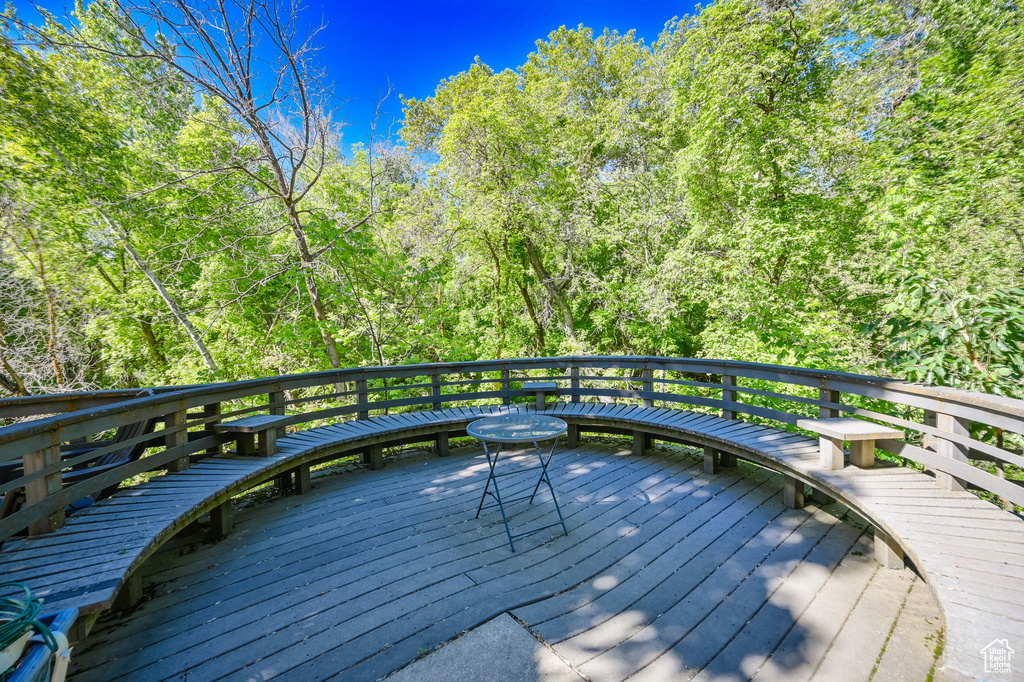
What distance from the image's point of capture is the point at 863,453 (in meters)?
2.80

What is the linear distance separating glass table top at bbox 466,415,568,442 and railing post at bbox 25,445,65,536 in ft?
7.61

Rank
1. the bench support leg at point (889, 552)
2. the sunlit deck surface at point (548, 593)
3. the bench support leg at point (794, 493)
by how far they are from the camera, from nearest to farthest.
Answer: the sunlit deck surface at point (548, 593), the bench support leg at point (889, 552), the bench support leg at point (794, 493)

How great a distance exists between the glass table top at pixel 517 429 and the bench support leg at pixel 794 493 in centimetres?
185

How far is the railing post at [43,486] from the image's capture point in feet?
6.81

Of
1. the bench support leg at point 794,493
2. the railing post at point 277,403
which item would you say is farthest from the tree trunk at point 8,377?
the bench support leg at point 794,493

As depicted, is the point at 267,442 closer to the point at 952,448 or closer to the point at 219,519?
the point at 219,519

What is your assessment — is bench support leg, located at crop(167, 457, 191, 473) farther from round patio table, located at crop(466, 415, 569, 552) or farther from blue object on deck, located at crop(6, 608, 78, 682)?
round patio table, located at crop(466, 415, 569, 552)

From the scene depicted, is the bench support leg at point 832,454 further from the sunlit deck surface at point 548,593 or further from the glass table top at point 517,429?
the glass table top at point 517,429

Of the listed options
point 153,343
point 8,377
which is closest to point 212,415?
point 8,377

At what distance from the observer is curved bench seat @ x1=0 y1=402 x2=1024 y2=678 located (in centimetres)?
156

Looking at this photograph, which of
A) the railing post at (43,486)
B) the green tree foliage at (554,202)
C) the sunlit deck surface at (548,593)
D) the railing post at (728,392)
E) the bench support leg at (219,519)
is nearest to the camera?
the sunlit deck surface at (548,593)

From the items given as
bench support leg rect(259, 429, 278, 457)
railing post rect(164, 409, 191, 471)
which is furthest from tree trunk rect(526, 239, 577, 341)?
railing post rect(164, 409, 191, 471)

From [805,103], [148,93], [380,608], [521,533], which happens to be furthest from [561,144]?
[380,608]

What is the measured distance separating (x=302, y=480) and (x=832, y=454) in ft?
14.1
